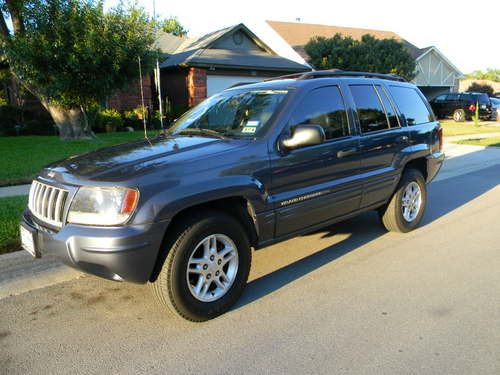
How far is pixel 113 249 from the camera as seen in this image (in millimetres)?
2998

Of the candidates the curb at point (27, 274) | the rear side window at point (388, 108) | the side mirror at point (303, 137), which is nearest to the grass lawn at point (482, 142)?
the rear side window at point (388, 108)

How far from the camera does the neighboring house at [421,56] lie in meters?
34.2

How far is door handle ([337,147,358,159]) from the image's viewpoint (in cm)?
443

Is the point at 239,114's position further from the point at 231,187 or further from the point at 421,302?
the point at 421,302

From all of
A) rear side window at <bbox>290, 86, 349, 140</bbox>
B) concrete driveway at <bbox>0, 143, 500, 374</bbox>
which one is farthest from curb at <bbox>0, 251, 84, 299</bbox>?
rear side window at <bbox>290, 86, 349, 140</bbox>

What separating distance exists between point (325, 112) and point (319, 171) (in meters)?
0.63

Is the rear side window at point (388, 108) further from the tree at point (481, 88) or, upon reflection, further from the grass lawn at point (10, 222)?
the tree at point (481, 88)

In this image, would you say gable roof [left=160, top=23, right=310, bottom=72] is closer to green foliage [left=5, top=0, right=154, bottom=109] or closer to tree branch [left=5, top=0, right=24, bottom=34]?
green foliage [left=5, top=0, right=154, bottom=109]

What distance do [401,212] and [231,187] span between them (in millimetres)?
2924

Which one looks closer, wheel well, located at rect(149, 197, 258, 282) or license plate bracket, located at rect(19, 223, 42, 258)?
wheel well, located at rect(149, 197, 258, 282)

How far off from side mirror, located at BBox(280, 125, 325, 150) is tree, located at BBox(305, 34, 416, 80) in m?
22.9

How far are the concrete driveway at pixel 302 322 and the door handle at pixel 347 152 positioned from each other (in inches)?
44.9

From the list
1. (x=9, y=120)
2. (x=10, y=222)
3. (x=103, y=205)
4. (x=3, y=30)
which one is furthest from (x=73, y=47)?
(x=103, y=205)

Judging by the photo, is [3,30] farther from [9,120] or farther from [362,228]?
[362,228]
